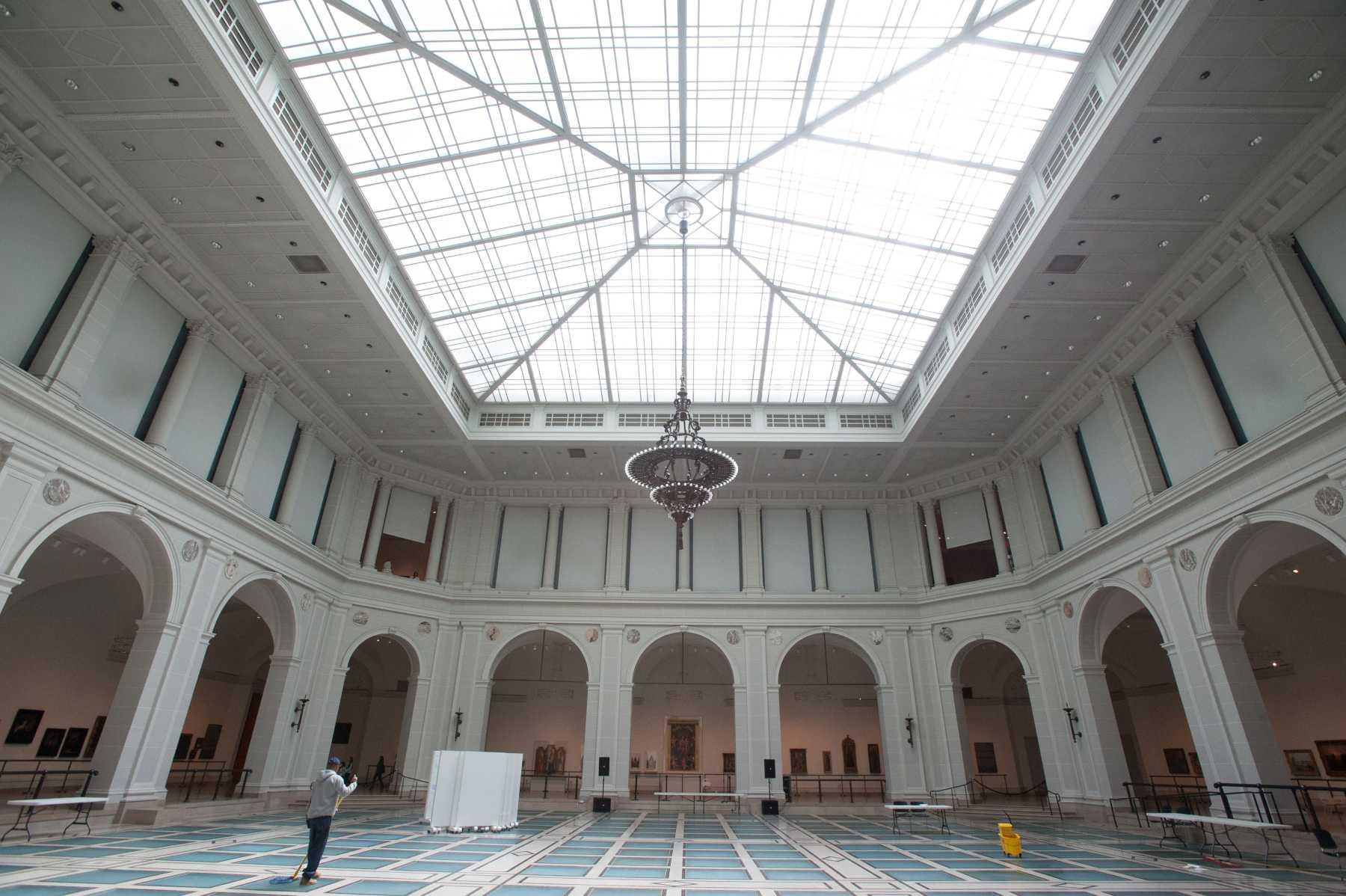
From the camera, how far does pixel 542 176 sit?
49.9 feet

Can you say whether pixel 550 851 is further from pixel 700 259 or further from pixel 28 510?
pixel 700 259

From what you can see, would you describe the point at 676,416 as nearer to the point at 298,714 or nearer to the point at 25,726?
the point at 298,714

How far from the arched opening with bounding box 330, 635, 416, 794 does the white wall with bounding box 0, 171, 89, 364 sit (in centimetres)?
1692

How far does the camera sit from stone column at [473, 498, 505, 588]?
78.1 feet

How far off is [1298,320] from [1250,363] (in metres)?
1.53

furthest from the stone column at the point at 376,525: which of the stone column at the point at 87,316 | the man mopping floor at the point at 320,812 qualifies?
the man mopping floor at the point at 320,812

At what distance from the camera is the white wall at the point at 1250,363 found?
12195mm

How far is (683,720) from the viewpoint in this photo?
1045 inches

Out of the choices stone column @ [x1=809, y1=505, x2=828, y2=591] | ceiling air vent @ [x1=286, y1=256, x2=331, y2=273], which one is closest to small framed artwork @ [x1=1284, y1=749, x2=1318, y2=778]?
stone column @ [x1=809, y1=505, x2=828, y2=591]

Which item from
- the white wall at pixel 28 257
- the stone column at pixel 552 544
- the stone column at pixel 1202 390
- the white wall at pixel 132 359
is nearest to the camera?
the white wall at pixel 28 257

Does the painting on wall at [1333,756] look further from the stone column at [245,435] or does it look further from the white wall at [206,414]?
the white wall at [206,414]

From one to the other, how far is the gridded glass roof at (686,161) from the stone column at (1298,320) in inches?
181

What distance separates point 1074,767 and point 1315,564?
7415 millimetres

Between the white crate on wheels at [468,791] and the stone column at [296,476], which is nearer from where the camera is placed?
the white crate on wheels at [468,791]
